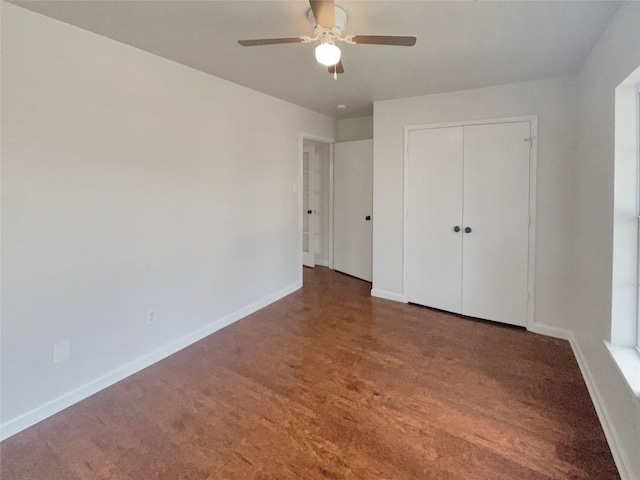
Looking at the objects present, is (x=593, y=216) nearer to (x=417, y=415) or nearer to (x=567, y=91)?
(x=567, y=91)

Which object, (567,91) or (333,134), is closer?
(567,91)

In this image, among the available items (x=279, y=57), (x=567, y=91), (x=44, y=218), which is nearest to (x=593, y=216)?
(x=567, y=91)

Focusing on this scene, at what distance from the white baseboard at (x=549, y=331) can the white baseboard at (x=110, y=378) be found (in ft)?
9.55

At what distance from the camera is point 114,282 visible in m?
2.42

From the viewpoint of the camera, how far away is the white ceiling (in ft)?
6.19

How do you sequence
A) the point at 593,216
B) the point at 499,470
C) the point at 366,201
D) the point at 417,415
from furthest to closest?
the point at 366,201, the point at 593,216, the point at 417,415, the point at 499,470

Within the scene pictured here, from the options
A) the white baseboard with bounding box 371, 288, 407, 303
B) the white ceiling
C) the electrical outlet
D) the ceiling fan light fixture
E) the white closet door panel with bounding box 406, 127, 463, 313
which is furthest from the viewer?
the white baseboard with bounding box 371, 288, 407, 303

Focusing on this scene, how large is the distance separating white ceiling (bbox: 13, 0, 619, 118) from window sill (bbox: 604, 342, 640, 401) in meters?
1.88

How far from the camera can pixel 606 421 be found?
188 cm

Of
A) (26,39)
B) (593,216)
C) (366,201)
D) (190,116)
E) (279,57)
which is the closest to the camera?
(26,39)

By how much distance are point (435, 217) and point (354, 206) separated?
155 centimetres

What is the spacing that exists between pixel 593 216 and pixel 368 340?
6.46 feet

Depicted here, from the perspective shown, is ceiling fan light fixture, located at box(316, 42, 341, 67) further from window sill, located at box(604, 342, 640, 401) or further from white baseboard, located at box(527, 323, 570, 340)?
white baseboard, located at box(527, 323, 570, 340)

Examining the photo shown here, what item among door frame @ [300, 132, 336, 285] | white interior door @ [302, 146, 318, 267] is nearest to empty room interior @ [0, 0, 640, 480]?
door frame @ [300, 132, 336, 285]
